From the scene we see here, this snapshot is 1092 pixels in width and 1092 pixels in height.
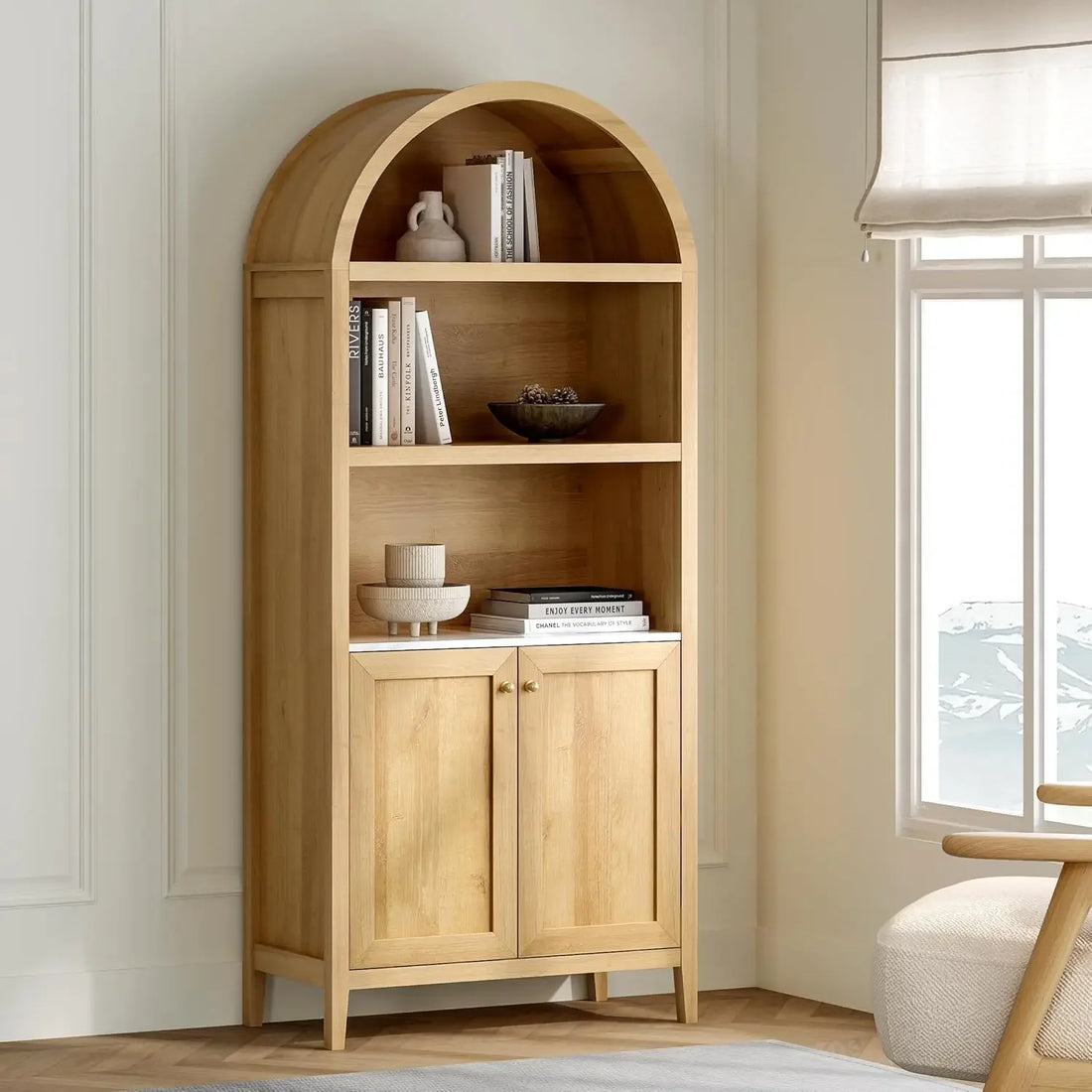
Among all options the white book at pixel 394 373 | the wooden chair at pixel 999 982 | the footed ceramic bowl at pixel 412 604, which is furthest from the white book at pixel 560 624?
the wooden chair at pixel 999 982

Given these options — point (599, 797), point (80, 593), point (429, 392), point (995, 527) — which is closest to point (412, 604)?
point (429, 392)

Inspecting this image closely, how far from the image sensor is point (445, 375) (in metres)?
4.11

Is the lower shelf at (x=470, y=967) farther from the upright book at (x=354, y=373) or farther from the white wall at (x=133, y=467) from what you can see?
the upright book at (x=354, y=373)

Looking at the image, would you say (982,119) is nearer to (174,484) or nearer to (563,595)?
(563,595)

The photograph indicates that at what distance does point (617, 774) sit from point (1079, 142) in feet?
5.02

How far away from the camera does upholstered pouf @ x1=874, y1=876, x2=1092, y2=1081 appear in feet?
8.30

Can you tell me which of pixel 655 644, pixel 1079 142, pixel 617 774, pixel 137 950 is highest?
pixel 1079 142

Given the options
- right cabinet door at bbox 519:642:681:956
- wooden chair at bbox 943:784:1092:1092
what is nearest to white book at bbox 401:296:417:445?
right cabinet door at bbox 519:642:681:956

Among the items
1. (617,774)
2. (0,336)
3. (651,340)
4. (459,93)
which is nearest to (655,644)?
(617,774)

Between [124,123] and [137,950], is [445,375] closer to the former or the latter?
[124,123]

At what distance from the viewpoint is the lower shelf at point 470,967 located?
3717 millimetres

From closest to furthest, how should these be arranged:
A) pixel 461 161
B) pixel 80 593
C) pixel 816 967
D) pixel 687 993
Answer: pixel 80 593 → pixel 687 993 → pixel 461 161 → pixel 816 967

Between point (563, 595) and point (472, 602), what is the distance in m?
0.32

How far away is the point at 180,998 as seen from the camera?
3.90 metres
